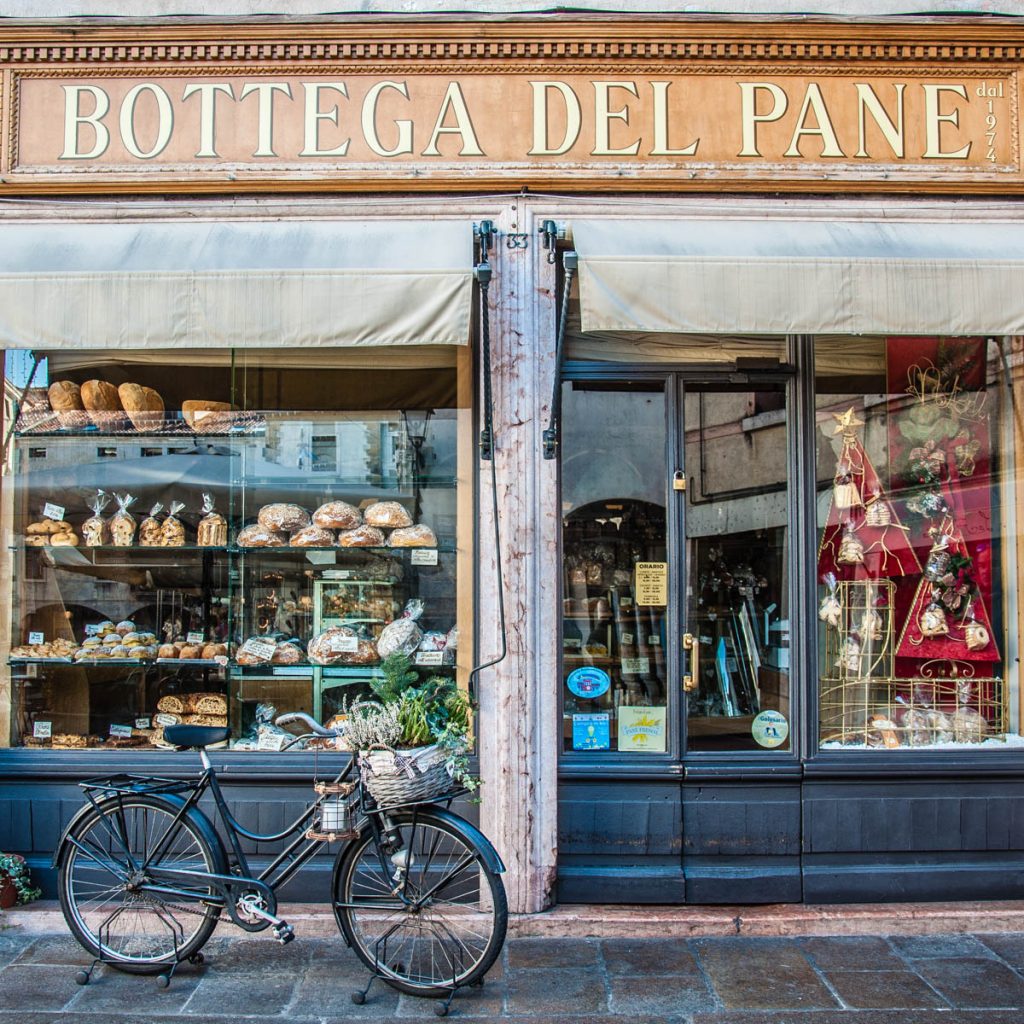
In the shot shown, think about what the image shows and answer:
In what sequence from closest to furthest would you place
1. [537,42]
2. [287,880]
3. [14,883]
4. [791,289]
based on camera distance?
[287,880], [791,289], [14,883], [537,42]

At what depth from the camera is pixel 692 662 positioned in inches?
224

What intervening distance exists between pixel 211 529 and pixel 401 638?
1360mm

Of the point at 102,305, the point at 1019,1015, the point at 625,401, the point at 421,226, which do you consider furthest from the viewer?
the point at 625,401

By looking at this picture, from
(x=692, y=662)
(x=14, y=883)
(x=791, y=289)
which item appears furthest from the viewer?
(x=692, y=662)

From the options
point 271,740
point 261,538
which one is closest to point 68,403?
point 261,538

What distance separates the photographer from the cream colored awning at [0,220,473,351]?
4.93m

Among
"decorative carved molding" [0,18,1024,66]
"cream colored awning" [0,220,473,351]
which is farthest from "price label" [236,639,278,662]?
"decorative carved molding" [0,18,1024,66]

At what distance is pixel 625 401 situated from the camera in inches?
228

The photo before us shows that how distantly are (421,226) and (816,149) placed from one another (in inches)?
88.3

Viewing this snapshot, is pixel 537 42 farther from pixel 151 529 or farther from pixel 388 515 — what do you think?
pixel 151 529

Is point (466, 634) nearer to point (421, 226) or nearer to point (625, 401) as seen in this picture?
point (625, 401)

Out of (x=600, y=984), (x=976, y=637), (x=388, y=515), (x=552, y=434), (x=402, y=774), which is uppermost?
(x=552, y=434)

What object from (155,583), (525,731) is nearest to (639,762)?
(525,731)

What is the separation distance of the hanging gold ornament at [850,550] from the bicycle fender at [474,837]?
9.35 feet
